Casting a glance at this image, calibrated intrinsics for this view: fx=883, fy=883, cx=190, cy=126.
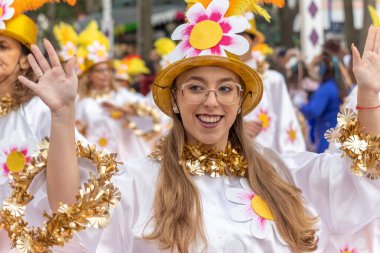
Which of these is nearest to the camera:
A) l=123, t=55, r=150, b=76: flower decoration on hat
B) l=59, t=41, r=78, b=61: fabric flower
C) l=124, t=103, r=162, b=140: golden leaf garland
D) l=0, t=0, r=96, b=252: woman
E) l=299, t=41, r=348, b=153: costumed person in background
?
l=0, t=0, r=96, b=252: woman

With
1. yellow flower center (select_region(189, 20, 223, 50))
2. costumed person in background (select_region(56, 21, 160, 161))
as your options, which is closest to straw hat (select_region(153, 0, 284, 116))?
yellow flower center (select_region(189, 20, 223, 50))

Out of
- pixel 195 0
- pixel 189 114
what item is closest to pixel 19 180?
pixel 189 114

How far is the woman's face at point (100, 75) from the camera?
1020cm

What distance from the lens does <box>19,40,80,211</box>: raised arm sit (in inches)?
133

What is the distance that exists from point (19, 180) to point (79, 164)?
0.26 m

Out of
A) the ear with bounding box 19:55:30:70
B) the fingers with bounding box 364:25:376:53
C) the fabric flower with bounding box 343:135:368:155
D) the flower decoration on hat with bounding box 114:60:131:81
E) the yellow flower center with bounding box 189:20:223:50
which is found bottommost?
the flower decoration on hat with bounding box 114:60:131:81

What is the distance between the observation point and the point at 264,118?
8.14 meters

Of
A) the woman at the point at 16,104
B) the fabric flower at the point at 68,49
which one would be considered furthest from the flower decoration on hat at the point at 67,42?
the woman at the point at 16,104

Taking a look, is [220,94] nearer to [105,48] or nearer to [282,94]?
[282,94]

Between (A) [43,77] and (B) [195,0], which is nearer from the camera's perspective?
(A) [43,77]

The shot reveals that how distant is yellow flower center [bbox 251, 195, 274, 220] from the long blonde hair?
0.02 m

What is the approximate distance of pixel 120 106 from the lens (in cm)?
1012

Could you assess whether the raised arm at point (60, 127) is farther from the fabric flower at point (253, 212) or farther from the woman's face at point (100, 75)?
the woman's face at point (100, 75)

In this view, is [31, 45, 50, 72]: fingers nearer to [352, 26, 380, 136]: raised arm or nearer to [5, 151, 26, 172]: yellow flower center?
[352, 26, 380, 136]: raised arm
